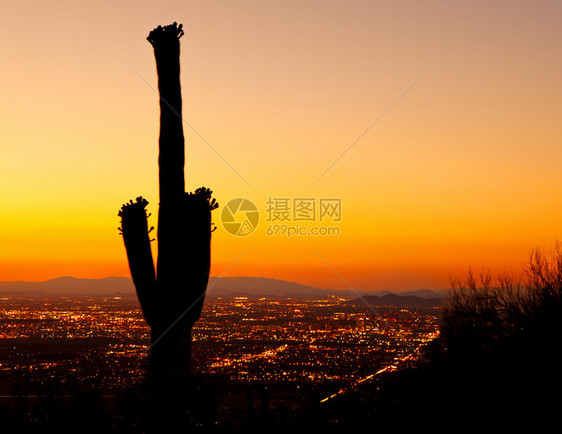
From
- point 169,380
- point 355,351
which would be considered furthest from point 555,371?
point 355,351

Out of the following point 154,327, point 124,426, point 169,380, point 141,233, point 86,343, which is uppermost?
point 141,233

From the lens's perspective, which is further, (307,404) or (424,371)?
(424,371)

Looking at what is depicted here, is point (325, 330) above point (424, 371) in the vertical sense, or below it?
below

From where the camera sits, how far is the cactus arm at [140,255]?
1093 cm

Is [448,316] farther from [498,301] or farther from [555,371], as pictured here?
[555,371]

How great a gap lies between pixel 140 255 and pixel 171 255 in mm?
534

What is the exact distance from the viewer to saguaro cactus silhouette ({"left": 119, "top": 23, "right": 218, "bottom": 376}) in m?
11.0

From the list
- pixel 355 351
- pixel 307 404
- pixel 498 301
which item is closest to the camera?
pixel 307 404

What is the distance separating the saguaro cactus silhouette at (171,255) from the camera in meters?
11.0

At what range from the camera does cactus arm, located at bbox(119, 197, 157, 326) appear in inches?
430

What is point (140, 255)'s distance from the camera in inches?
430

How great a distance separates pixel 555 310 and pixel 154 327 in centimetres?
914

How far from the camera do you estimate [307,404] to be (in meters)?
12.0

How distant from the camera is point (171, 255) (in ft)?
36.5
